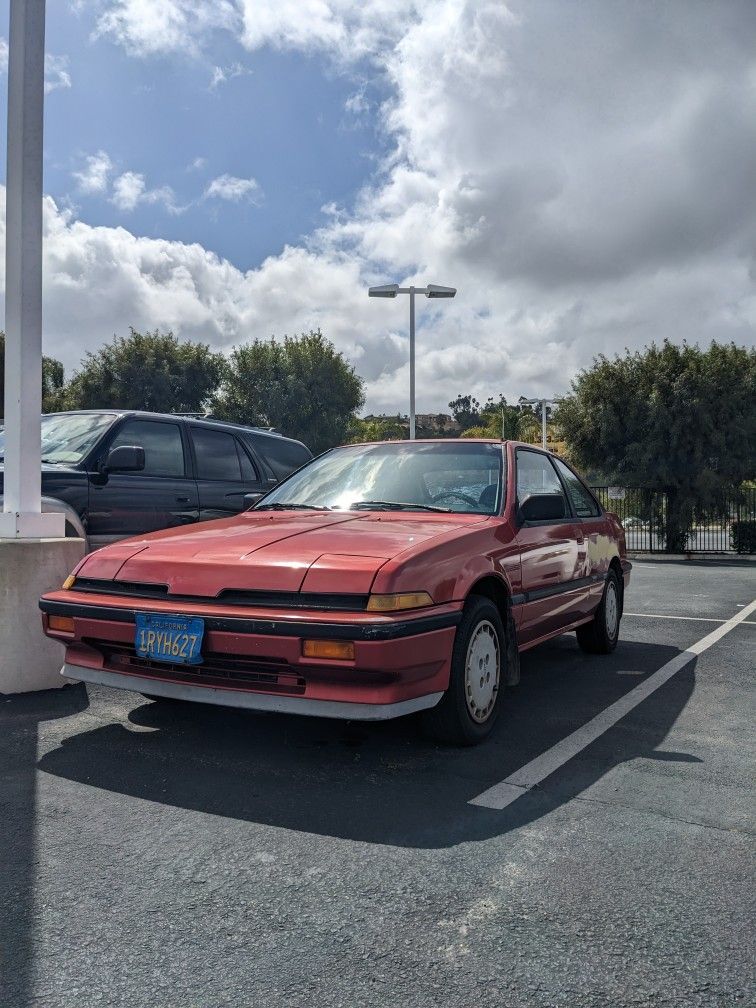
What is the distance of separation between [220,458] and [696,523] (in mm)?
17441

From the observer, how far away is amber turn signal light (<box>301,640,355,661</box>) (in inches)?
137

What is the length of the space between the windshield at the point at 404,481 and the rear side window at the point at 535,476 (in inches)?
7.3

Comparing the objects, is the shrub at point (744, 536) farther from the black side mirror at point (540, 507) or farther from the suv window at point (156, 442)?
the black side mirror at point (540, 507)

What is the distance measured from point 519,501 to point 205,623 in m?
2.09

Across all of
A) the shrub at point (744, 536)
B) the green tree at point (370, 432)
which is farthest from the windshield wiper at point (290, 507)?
the shrub at point (744, 536)

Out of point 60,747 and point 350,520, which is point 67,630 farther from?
point 350,520

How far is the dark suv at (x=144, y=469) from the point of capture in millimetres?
6562

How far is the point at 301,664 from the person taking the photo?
11.6 feet

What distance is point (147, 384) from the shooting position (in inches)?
1709

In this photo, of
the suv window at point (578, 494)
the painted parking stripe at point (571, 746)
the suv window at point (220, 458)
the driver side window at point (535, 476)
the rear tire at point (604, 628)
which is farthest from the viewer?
the suv window at point (220, 458)

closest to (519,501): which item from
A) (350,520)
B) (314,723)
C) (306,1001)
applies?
(350,520)

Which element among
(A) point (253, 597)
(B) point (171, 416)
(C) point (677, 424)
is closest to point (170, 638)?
(A) point (253, 597)

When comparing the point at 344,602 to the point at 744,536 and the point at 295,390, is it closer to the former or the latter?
the point at 744,536

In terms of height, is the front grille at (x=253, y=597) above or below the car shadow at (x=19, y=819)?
above
